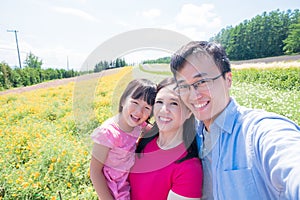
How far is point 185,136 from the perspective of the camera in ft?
4.32

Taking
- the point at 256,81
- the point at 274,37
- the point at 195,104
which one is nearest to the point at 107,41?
the point at 195,104

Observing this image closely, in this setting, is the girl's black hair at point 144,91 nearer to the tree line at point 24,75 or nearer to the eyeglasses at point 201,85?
the eyeglasses at point 201,85

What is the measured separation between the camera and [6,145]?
4.07 m

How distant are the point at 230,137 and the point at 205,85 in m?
0.26

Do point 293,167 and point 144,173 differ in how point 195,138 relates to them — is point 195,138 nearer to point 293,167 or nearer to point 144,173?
point 144,173

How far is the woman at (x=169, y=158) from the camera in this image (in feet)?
3.66

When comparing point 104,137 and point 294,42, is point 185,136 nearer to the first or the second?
point 104,137

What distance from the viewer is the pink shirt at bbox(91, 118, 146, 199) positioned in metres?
1.33

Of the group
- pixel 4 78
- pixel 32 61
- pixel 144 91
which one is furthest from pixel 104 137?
pixel 32 61

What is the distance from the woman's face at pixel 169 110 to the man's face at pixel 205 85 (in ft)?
0.41

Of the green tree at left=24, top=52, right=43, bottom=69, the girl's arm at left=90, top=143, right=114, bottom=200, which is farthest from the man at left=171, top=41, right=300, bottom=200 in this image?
the green tree at left=24, top=52, right=43, bottom=69

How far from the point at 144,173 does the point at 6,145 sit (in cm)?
376

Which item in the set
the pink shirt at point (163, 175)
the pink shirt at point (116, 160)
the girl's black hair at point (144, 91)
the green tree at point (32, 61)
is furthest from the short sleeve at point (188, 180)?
the green tree at point (32, 61)

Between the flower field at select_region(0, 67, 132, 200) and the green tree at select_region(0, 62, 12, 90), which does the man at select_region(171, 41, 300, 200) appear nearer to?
the flower field at select_region(0, 67, 132, 200)
